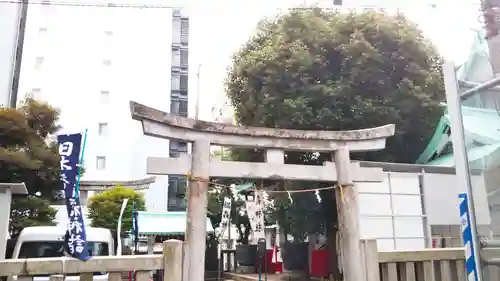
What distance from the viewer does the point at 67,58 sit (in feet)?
98.7

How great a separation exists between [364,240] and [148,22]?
2917 cm

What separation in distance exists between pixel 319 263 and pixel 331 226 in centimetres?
173

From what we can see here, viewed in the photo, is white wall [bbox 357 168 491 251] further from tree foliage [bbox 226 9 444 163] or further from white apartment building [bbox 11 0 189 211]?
white apartment building [bbox 11 0 189 211]

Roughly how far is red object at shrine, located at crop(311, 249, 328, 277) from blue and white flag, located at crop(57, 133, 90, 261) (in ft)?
34.0

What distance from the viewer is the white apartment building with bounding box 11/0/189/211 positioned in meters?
29.4

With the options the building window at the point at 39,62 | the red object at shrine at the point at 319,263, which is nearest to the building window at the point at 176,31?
the building window at the point at 39,62

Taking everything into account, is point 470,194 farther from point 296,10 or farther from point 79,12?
point 79,12

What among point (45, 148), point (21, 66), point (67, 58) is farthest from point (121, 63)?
point (45, 148)

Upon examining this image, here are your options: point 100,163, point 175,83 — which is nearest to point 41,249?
point 100,163

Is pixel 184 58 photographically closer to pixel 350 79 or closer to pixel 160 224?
pixel 160 224

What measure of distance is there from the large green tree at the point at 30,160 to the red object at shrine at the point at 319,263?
30.4 ft

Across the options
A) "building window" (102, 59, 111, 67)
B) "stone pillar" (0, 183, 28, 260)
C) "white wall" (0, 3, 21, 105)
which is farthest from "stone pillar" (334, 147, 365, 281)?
"building window" (102, 59, 111, 67)

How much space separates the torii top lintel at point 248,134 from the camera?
7.14 meters

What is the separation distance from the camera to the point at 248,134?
25.8 ft
